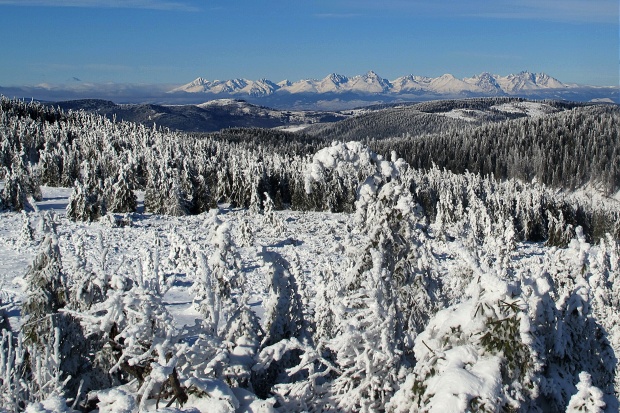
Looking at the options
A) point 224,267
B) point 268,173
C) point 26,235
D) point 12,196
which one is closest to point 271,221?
point 26,235

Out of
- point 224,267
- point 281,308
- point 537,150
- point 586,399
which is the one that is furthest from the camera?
point 537,150

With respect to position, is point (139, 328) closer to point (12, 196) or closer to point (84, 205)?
point (84, 205)

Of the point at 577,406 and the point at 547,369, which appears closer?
the point at 577,406

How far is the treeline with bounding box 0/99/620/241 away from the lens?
141ft

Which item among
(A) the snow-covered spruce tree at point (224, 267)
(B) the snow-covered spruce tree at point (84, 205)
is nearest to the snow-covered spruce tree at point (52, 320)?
(A) the snow-covered spruce tree at point (224, 267)

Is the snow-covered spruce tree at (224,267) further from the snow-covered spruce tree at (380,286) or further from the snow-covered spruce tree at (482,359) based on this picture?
the snow-covered spruce tree at (482,359)

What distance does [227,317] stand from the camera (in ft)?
32.8

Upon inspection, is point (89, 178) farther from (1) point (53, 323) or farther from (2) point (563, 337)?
(2) point (563, 337)

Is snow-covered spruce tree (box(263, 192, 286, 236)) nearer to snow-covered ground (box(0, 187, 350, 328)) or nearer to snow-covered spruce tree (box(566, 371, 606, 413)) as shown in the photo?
snow-covered ground (box(0, 187, 350, 328))

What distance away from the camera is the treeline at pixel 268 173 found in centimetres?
4297

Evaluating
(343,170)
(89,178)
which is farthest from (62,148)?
(343,170)

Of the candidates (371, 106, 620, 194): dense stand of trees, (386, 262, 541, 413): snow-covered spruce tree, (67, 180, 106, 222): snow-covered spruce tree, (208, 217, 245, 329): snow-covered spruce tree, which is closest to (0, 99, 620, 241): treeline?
(67, 180, 106, 222): snow-covered spruce tree

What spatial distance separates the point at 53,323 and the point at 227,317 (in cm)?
325

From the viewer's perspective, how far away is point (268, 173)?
6919 centimetres
